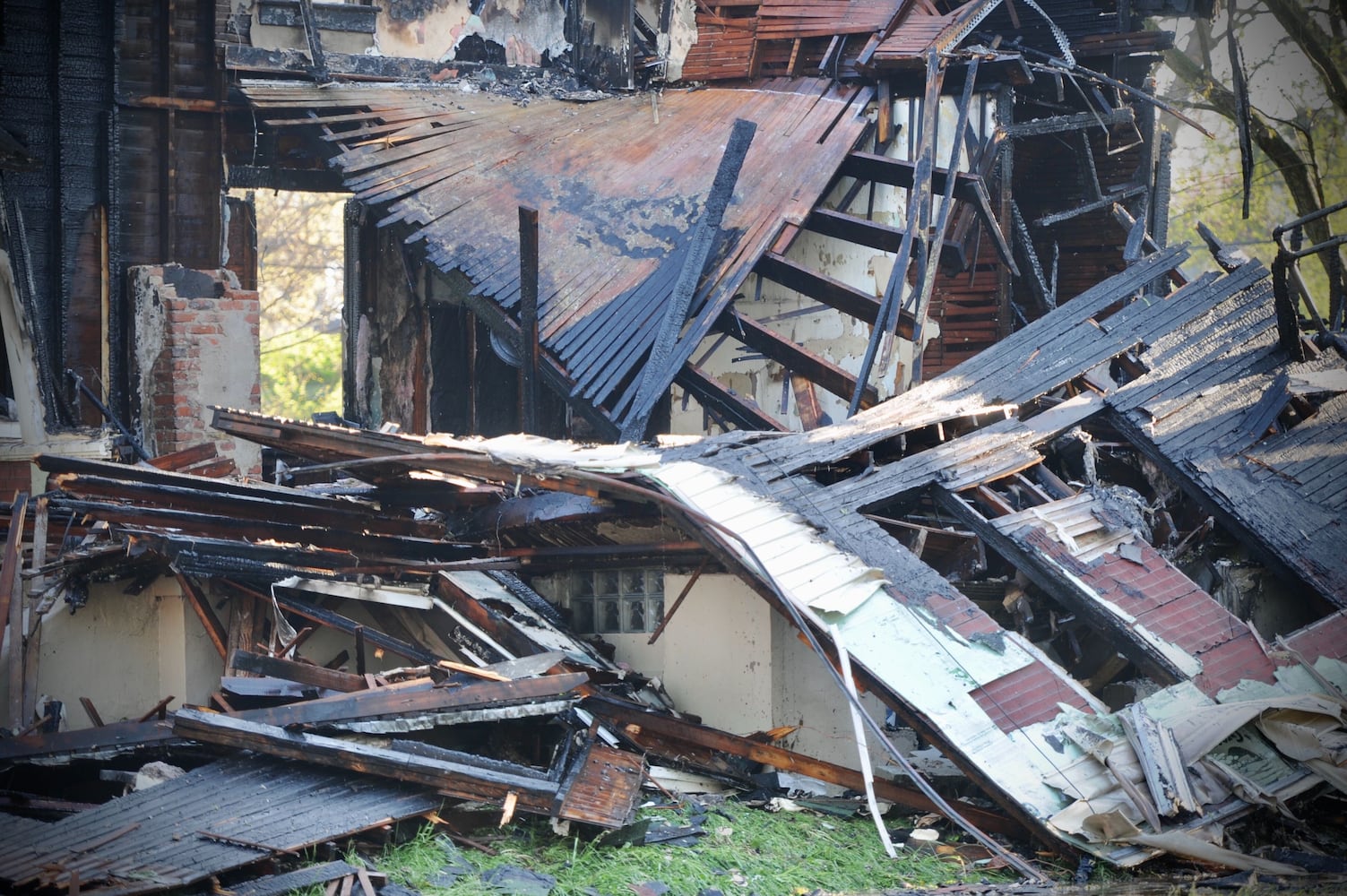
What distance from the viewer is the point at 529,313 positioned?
31.3 feet

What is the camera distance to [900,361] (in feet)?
38.5

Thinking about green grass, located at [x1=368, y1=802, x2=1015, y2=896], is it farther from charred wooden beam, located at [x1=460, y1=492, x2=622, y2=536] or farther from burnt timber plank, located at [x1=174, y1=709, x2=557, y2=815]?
charred wooden beam, located at [x1=460, y1=492, x2=622, y2=536]

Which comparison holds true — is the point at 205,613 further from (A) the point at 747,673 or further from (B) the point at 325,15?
(B) the point at 325,15

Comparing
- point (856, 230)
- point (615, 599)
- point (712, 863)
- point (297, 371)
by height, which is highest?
point (856, 230)

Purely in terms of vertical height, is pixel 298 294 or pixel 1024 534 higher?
pixel 298 294

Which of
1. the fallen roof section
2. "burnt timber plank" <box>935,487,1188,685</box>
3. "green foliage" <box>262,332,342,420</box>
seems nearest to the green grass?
"burnt timber plank" <box>935,487,1188,685</box>

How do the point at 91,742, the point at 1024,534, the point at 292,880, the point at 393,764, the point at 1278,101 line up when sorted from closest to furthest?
the point at 292,880 < the point at 393,764 < the point at 91,742 < the point at 1024,534 < the point at 1278,101

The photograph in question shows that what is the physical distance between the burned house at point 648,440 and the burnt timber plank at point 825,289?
38mm

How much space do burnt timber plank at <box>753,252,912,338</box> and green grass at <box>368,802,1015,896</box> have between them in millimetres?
4936

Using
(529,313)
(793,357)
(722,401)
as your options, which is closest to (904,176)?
(793,357)

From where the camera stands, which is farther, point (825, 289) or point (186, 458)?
point (825, 289)

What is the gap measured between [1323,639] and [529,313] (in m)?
5.66

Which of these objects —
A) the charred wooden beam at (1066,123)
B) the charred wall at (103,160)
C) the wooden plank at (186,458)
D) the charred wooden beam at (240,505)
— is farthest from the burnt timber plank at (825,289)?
the charred wall at (103,160)

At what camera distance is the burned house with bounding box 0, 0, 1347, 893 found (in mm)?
5891
